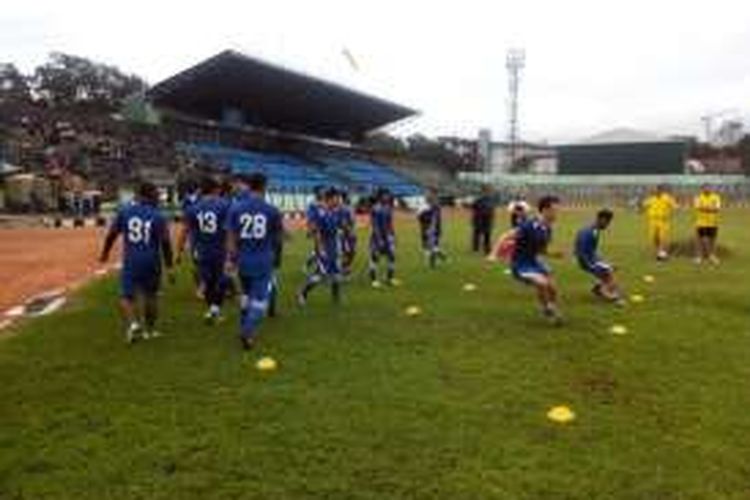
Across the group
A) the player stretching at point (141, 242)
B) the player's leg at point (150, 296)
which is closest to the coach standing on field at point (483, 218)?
the player's leg at point (150, 296)

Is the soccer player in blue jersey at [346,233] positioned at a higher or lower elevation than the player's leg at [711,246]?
higher

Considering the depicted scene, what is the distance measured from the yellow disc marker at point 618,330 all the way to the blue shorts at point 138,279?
5.83m

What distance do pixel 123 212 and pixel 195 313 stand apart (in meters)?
3.40

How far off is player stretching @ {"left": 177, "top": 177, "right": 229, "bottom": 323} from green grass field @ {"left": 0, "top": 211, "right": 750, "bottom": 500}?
17.2 inches

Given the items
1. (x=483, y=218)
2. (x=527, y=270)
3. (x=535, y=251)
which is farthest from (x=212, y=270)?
(x=483, y=218)

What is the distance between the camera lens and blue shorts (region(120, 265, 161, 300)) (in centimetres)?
1400

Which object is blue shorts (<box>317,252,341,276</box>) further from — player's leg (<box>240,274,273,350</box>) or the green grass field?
player's leg (<box>240,274,273,350</box>)

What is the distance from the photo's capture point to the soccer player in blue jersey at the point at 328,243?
18047 mm

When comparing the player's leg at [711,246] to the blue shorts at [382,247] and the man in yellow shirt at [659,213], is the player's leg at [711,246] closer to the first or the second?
the man in yellow shirt at [659,213]

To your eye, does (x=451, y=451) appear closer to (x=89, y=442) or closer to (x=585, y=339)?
(x=89, y=442)

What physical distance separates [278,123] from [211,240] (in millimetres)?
67992

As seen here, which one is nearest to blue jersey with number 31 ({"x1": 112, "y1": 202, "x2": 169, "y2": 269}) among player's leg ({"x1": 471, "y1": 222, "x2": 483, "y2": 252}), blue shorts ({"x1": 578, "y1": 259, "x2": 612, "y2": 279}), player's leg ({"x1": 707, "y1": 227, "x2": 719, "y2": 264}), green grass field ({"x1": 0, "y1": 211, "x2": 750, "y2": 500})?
green grass field ({"x1": 0, "y1": 211, "x2": 750, "y2": 500})

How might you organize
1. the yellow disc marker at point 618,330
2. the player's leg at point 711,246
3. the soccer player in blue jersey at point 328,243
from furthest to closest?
1. the player's leg at point 711,246
2. the soccer player in blue jersey at point 328,243
3. the yellow disc marker at point 618,330

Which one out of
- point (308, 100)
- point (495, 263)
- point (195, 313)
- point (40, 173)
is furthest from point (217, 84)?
point (195, 313)
